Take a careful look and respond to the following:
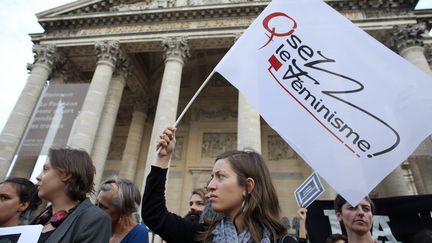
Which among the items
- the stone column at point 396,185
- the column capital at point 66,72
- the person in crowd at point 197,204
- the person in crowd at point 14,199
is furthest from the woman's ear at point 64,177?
the column capital at point 66,72

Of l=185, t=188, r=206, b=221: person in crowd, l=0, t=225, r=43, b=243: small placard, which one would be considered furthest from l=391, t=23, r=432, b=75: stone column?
l=0, t=225, r=43, b=243: small placard

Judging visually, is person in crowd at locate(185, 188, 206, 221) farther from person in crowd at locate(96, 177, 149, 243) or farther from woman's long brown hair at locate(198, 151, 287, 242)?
woman's long brown hair at locate(198, 151, 287, 242)

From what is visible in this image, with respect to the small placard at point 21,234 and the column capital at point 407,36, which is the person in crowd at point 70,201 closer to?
the small placard at point 21,234

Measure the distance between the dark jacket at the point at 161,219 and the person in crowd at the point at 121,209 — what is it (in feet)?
4.05

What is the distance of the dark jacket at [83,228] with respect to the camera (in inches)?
81.7

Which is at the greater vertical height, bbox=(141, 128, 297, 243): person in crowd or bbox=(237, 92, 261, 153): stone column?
bbox=(237, 92, 261, 153): stone column

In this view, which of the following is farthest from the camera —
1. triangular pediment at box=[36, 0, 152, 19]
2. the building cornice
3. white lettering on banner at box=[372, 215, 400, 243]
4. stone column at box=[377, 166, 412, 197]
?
triangular pediment at box=[36, 0, 152, 19]

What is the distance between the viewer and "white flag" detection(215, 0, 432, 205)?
9.13 feet

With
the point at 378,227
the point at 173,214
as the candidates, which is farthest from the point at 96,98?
the point at 173,214

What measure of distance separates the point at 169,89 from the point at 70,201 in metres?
11.6

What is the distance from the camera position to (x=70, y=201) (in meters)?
2.51

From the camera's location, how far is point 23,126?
14.4 metres

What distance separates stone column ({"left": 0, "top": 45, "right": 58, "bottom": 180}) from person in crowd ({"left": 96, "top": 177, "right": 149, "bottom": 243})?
12.6 meters

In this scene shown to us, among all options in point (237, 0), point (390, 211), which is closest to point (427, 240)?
point (390, 211)
